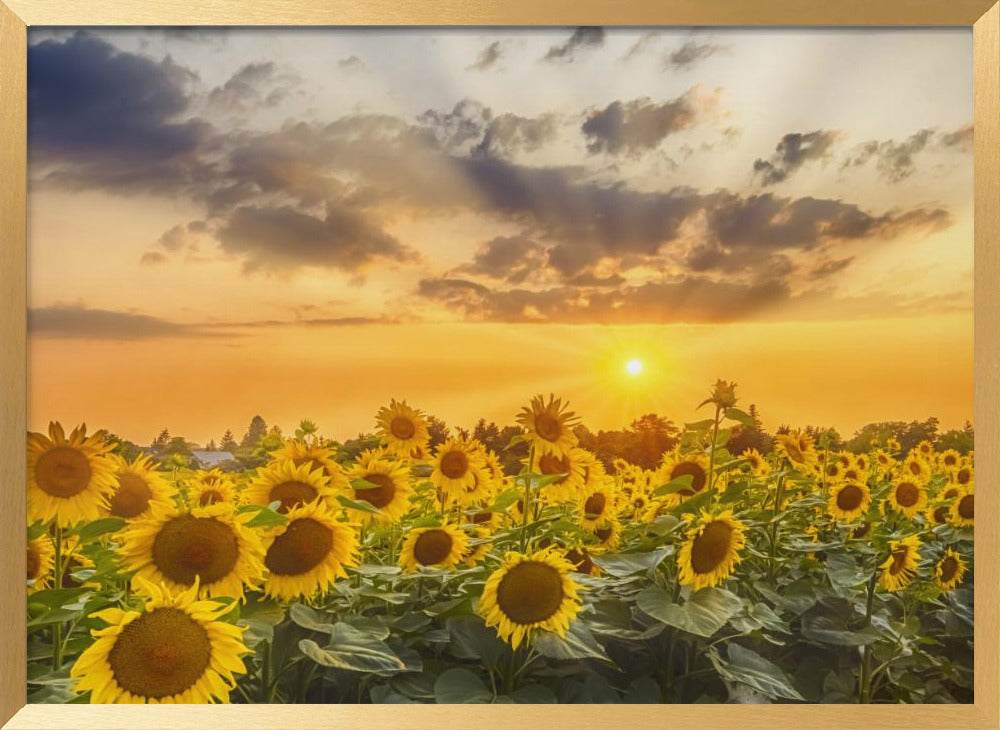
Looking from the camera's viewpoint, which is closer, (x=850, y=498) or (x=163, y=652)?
(x=163, y=652)

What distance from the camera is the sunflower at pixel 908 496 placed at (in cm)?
131

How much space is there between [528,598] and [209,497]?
55 centimetres

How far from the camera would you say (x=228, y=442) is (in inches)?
49.1

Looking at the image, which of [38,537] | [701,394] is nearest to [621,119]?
[701,394]

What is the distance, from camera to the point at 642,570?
1.25 m

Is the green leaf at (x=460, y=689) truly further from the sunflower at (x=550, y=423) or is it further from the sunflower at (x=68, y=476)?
the sunflower at (x=68, y=476)

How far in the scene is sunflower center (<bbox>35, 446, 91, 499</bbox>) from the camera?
4.07 ft

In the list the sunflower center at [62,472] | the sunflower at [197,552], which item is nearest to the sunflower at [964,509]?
the sunflower at [197,552]

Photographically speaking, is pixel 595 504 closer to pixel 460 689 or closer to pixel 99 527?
pixel 460 689

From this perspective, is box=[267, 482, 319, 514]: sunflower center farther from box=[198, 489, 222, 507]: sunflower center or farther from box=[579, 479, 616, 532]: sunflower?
box=[579, 479, 616, 532]: sunflower

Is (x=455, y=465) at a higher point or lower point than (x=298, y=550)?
higher

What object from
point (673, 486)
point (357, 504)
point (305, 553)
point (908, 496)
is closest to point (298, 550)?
point (305, 553)

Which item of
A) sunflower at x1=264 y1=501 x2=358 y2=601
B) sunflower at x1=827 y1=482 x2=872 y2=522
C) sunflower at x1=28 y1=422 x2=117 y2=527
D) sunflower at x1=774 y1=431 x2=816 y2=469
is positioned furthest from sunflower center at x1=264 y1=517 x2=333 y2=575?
sunflower at x1=827 y1=482 x2=872 y2=522

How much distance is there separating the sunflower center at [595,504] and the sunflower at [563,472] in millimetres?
20
